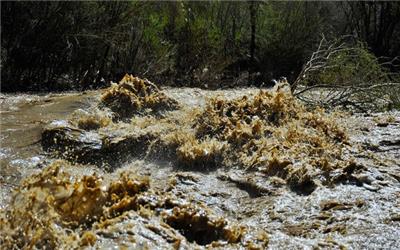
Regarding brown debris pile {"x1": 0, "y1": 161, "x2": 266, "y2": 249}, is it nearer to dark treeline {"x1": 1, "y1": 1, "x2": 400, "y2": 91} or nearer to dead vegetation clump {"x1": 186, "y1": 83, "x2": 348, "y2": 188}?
dead vegetation clump {"x1": 186, "y1": 83, "x2": 348, "y2": 188}

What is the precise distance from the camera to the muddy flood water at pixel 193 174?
5.19 meters

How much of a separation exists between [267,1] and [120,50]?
191 inches

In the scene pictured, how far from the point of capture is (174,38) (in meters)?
15.8

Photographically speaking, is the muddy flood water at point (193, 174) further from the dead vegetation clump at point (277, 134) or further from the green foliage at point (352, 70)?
the green foliage at point (352, 70)

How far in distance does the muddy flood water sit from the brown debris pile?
1cm

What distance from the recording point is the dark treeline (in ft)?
41.0

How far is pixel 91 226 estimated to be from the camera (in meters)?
5.16

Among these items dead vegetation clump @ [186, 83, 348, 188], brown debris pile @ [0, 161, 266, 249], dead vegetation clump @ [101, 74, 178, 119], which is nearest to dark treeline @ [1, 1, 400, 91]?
dead vegetation clump @ [101, 74, 178, 119]

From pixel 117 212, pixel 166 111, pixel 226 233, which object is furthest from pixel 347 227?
pixel 166 111

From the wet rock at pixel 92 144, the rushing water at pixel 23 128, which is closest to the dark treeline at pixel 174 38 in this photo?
the rushing water at pixel 23 128

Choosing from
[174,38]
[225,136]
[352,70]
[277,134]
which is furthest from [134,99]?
[174,38]

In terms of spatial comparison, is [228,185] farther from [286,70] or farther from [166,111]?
[286,70]

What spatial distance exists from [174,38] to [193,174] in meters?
9.12

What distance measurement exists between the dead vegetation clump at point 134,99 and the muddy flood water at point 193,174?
0.02m
